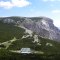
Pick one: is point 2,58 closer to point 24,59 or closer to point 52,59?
point 24,59

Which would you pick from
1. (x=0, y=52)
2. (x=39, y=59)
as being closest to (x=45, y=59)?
(x=39, y=59)

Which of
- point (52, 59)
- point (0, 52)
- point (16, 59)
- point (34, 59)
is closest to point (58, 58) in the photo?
point (52, 59)

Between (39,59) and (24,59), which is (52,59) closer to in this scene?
(39,59)

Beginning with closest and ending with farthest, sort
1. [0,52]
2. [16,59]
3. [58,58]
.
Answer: [16,59] → [58,58] → [0,52]

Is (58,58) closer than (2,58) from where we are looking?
No

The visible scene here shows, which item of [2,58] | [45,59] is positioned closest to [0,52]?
[2,58]

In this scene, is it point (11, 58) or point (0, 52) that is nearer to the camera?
point (11, 58)

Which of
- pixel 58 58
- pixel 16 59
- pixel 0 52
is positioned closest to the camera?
pixel 16 59
